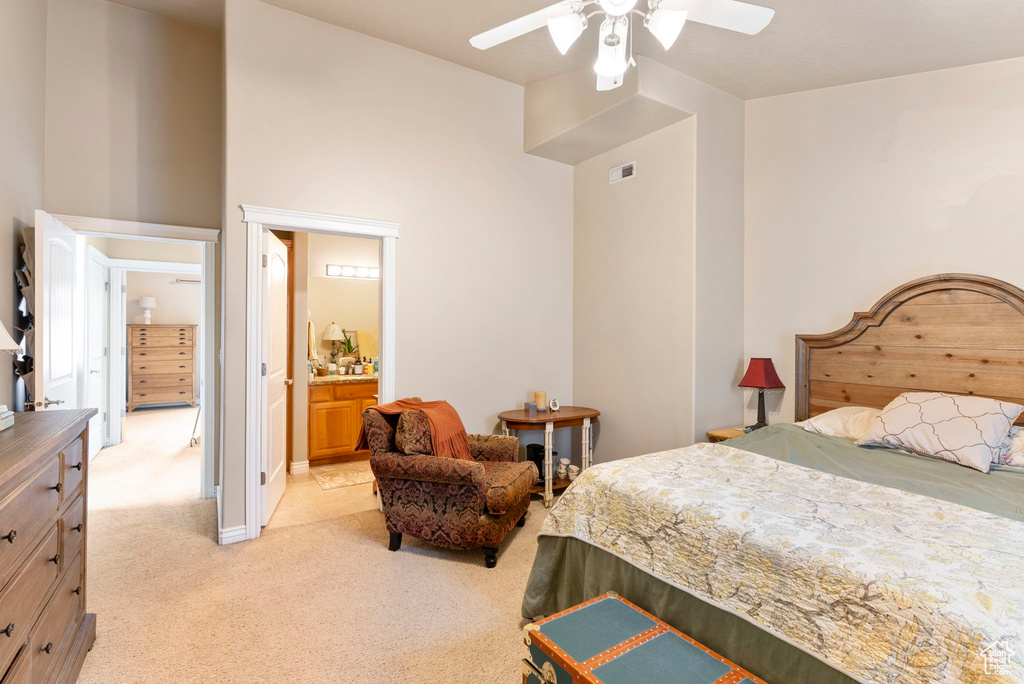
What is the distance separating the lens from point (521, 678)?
1897mm

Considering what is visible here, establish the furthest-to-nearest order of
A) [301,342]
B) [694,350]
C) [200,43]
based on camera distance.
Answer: [301,342]
[200,43]
[694,350]

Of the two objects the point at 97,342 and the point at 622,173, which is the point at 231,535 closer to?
the point at 97,342

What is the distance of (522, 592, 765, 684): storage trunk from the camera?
53.9 inches

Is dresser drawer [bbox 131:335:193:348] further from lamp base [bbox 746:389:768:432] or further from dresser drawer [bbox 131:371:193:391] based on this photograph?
lamp base [bbox 746:389:768:432]

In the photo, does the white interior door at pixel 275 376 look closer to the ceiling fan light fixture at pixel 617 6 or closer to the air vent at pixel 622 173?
the ceiling fan light fixture at pixel 617 6

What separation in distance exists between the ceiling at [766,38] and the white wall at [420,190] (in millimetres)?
255

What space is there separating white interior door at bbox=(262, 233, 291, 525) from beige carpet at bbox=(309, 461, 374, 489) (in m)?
0.49

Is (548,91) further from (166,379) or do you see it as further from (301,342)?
(166,379)

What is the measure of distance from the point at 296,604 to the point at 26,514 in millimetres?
1319

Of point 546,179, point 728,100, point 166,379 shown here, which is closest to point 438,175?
point 546,179

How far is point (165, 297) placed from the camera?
8359 millimetres

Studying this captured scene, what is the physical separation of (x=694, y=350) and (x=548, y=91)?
87.7 inches

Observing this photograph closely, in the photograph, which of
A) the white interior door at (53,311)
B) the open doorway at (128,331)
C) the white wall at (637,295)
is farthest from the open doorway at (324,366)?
the white wall at (637,295)

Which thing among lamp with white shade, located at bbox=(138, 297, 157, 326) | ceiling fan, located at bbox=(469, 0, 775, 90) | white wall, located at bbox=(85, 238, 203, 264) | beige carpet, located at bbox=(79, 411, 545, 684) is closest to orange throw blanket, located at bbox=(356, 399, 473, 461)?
beige carpet, located at bbox=(79, 411, 545, 684)
